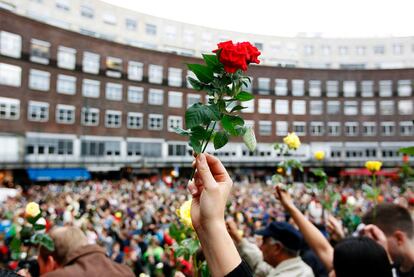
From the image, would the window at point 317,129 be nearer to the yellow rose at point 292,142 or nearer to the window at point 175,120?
the window at point 175,120

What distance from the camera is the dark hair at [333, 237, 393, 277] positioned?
2.01 metres

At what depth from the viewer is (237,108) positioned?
1388 mm

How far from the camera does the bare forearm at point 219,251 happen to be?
118 cm

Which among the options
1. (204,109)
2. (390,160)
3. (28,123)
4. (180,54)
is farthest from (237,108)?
(390,160)

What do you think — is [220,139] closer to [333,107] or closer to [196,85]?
[196,85]

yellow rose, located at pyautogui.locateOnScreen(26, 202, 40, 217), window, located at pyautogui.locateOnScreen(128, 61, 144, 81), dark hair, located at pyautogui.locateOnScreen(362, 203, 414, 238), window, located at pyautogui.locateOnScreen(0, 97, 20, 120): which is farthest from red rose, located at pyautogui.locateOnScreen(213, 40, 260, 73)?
window, located at pyautogui.locateOnScreen(128, 61, 144, 81)

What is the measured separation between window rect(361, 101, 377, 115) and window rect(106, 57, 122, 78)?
2884 cm

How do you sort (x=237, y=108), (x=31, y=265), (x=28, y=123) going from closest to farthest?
(x=237, y=108)
(x=31, y=265)
(x=28, y=123)

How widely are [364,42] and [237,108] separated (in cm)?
5132

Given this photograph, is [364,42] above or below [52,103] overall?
above

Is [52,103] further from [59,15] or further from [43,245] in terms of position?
[43,245]

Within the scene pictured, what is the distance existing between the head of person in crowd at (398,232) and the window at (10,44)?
2976cm

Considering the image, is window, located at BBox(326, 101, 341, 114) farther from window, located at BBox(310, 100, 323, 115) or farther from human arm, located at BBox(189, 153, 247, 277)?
human arm, located at BBox(189, 153, 247, 277)

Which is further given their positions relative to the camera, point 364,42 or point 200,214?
point 364,42
